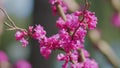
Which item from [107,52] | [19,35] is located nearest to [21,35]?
[19,35]

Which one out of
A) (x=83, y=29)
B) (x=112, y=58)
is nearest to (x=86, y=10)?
(x=83, y=29)

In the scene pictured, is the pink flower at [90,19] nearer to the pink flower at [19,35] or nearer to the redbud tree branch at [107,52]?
the pink flower at [19,35]

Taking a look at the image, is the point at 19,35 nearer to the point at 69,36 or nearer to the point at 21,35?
the point at 21,35

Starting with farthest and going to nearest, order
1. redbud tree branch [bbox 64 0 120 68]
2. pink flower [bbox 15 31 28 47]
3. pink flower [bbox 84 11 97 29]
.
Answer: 1. redbud tree branch [bbox 64 0 120 68]
2. pink flower [bbox 15 31 28 47]
3. pink flower [bbox 84 11 97 29]

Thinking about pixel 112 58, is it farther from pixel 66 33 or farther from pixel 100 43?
pixel 66 33

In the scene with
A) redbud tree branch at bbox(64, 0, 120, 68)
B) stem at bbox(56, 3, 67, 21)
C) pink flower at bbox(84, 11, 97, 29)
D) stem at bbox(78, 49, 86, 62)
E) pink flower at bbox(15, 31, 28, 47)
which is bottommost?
stem at bbox(78, 49, 86, 62)

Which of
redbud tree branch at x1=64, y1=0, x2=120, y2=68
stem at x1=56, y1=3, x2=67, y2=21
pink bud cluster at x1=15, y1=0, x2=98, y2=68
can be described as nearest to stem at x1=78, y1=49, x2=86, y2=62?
pink bud cluster at x1=15, y1=0, x2=98, y2=68

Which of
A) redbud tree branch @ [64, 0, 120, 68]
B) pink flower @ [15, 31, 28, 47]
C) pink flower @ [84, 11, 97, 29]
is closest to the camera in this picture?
pink flower @ [84, 11, 97, 29]

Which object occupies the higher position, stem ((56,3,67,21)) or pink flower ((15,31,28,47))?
stem ((56,3,67,21))

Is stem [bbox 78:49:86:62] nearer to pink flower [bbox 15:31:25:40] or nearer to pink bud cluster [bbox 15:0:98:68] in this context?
pink bud cluster [bbox 15:0:98:68]

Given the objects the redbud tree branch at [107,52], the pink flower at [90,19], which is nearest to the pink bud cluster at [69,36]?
the pink flower at [90,19]

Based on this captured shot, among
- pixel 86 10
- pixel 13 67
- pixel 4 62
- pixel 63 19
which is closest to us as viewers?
pixel 86 10
